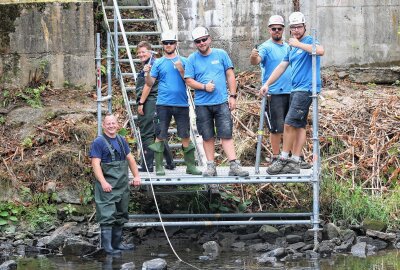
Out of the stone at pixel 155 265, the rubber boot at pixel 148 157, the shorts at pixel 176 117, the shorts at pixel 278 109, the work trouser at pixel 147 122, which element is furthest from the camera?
the rubber boot at pixel 148 157

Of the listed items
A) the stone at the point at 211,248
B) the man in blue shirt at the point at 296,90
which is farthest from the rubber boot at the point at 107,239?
the man in blue shirt at the point at 296,90

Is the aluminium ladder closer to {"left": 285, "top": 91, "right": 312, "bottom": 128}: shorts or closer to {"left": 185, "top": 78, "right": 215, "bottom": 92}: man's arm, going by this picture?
{"left": 285, "top": 91, "right": 312, "bottom": 128}: shorts

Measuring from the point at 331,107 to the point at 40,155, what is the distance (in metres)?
4.67

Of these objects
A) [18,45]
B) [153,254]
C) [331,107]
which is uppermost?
[18,45]

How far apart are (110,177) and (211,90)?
5.37 feet

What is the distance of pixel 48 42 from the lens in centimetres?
1662

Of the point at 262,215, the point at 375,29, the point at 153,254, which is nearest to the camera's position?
the point at 153,254

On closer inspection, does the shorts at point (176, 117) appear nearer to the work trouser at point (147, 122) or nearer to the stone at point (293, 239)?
the work trouser at point (147, 122)

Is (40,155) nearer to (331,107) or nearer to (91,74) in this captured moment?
(91,74)

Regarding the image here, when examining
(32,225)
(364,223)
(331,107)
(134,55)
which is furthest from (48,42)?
(364,223)

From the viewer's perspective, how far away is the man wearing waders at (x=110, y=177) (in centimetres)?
1279

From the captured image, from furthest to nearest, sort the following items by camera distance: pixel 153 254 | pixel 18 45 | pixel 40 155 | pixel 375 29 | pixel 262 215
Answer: pixel 375 29 → pixel 18 45 → pixel 40 155 → pixel 262 215 → pixel 153 254

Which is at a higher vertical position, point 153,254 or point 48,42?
point 48,42

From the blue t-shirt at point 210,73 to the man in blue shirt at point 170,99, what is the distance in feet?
0.89
